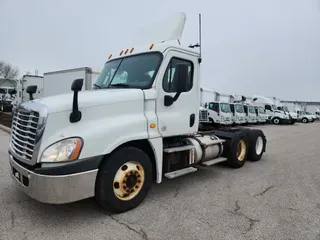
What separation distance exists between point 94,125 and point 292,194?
3.86 m

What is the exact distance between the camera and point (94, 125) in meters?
3.45

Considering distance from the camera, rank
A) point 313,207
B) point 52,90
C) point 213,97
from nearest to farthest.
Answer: point 313,207
point 52,90
point 213,97

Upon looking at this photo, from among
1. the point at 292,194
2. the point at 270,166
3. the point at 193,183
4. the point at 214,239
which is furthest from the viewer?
the point at 270,166

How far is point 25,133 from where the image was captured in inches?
136

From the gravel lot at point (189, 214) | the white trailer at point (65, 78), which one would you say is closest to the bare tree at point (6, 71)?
the white trailer at point (65, 78)

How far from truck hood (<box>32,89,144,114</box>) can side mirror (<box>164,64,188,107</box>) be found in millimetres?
527

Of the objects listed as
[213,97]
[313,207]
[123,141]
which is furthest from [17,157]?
[213,97]

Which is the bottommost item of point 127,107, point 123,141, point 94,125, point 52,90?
point 123,141

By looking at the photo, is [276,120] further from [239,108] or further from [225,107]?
[225,107]

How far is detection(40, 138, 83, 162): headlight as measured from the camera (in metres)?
3.15

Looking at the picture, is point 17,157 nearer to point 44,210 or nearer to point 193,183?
point 44,210

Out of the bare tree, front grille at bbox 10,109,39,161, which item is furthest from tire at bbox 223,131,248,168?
the bare tree

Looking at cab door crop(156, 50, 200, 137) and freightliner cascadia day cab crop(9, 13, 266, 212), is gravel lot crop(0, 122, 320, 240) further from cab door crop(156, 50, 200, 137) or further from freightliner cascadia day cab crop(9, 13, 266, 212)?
cab door crop(156, 50, 200, 137)

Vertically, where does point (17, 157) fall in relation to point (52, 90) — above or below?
below
